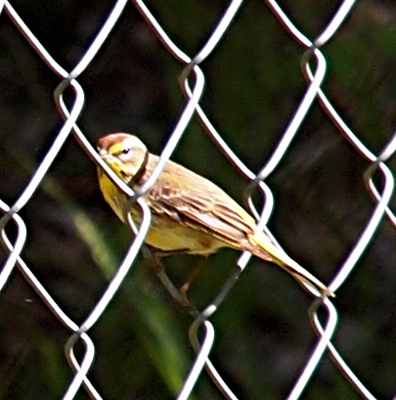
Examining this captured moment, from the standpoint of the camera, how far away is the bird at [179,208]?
6.93 ft

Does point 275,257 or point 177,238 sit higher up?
point 275,257

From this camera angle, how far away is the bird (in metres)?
2.11

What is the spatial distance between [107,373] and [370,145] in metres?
0.70

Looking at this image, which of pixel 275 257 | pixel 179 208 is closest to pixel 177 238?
pixel 179 208

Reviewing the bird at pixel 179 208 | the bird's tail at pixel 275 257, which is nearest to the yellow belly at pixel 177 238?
the bird at pixel 179 208

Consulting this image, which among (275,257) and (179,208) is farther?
(179,208)

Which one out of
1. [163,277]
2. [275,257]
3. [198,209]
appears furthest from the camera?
[198,209]

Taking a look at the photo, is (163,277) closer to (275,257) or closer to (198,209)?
(275,257)

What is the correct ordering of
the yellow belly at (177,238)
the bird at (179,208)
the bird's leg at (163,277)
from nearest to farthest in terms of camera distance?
the bird's leg at (163,277), the bird at (179,208), the yellow belly at (177,238)

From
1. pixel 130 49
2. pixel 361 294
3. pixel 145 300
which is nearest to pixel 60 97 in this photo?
pixel 145 300

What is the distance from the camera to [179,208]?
7.28ft

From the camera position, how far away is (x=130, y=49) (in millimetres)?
3342

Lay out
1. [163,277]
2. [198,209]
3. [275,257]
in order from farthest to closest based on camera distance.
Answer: [198,209] < [275,257] < [163,277]

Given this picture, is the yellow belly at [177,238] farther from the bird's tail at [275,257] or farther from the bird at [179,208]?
the bird's tail at [275,257]
